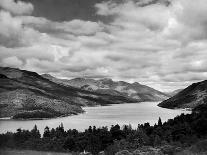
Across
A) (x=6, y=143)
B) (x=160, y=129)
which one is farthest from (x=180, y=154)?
(x=6, y=143)

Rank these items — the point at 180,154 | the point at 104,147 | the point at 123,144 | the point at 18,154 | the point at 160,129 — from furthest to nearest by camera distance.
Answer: the point at 160,129
the point at 104,147
the point at 123,144
the point at 18,154
the point at 180,154

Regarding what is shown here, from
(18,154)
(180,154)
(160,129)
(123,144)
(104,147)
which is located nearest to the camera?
(180,154)

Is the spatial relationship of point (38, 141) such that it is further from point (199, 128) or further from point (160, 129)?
point (199, 128)

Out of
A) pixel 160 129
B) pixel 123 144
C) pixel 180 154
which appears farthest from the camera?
pixel 160 129

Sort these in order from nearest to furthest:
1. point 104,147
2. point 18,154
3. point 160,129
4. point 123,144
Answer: point 18,154 → point 123,144 → point 104,147 → point 160,129

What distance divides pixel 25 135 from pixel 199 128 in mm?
103255

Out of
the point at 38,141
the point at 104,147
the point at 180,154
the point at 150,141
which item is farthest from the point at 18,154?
the point at 180,154

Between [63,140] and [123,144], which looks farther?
[63,140]

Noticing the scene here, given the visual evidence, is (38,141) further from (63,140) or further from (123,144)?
(123,144)

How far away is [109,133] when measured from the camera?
191000mm

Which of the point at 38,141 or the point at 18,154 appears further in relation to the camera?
the point at 38,141

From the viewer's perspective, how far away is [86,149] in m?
174

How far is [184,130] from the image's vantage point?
188 m

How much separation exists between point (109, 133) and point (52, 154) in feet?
134
